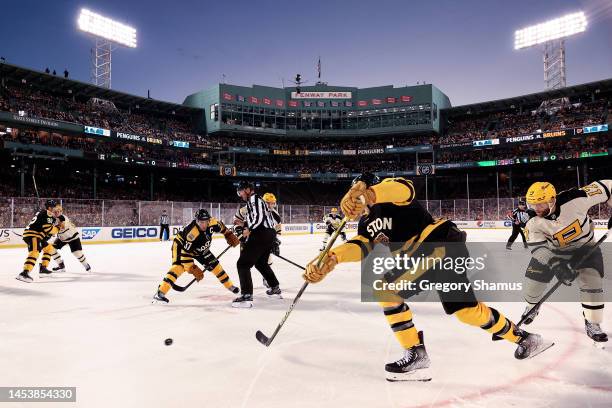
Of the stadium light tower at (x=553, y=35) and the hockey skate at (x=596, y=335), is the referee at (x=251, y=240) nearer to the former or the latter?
the hockey skate at (x=596, y=335)

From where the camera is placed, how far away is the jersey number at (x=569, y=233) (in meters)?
3.82

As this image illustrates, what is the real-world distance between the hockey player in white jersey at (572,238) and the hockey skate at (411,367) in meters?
1.73

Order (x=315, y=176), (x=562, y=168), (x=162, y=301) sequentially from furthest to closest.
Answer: (x=315, y=176)
(x=562, y=168)
(x=162, y=301)

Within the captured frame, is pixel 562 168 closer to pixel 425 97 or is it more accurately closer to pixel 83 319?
pixel 425 97

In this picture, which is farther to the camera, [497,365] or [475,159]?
[475,159]

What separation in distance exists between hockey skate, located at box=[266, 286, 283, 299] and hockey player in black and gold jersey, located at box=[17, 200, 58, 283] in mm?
4949

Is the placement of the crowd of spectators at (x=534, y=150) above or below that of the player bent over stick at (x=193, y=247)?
above

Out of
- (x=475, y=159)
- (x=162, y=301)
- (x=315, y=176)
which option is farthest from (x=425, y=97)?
(x=162, y=301)

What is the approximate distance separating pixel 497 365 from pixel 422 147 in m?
42.3

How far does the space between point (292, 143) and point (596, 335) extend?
4665 cm

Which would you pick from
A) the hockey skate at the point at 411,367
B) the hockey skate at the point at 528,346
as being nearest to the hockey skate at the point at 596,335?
the hockey skate at the point at 528,346

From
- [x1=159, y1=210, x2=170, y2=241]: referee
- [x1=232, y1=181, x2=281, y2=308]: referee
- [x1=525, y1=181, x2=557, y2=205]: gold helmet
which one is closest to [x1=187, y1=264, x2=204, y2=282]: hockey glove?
[x1=232, y1=181, x2=281, y2=308]: referee

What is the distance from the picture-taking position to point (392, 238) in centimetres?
306

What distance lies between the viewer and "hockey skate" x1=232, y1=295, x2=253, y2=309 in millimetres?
5461
